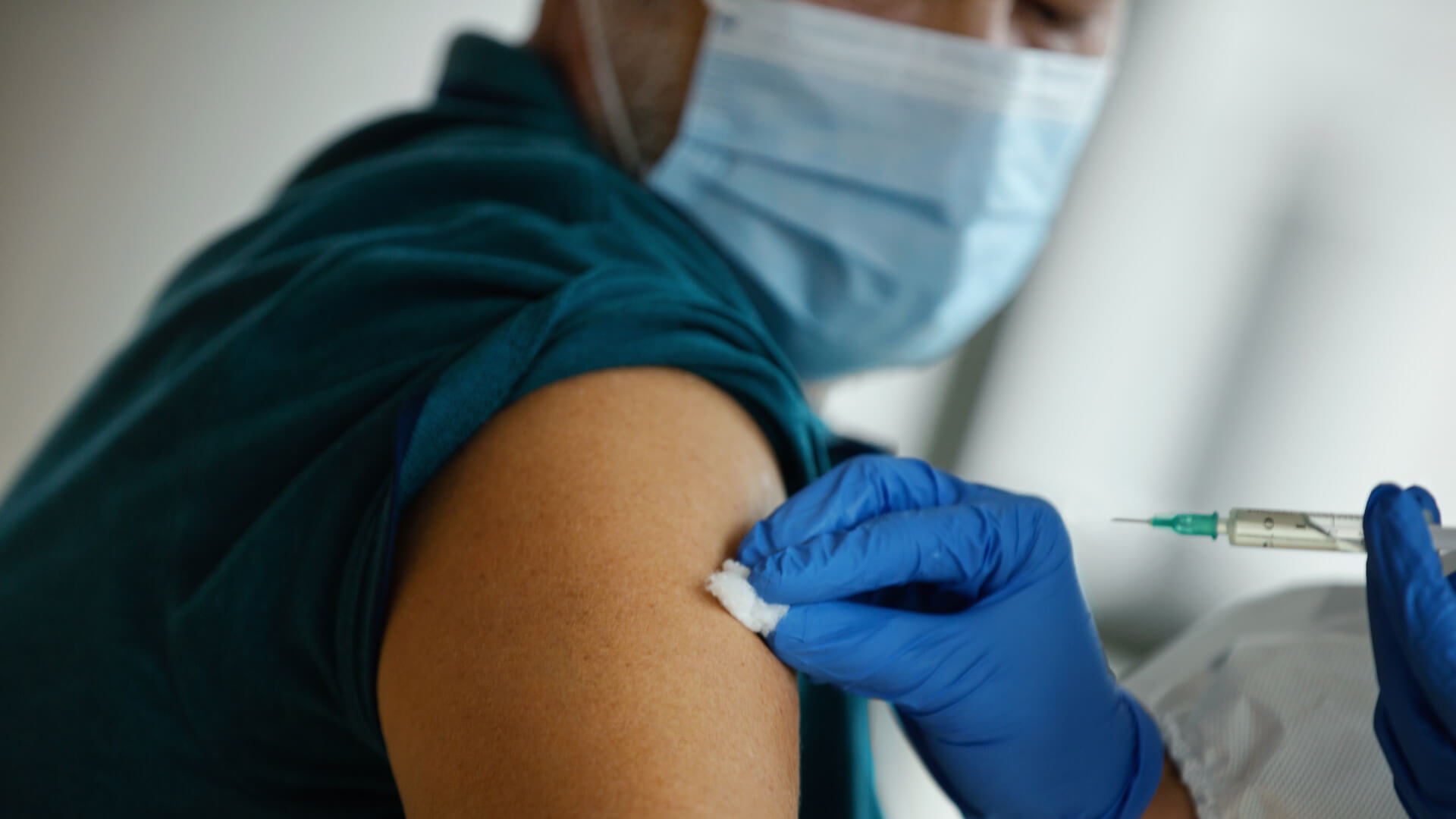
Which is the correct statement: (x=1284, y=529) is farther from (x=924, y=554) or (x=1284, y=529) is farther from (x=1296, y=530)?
(x=924, y=554)

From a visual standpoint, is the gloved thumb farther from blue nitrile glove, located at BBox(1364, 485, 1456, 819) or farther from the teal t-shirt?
the teal t-shirt

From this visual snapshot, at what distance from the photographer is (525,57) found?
1128mm

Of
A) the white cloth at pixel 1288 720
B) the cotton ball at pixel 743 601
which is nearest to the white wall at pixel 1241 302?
the white cloth at pixel 1288 720

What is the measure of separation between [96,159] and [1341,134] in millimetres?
2446

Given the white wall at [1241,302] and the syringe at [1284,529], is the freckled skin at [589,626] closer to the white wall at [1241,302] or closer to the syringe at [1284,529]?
the syringe at [1284,529]

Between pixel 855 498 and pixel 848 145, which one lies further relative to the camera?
pixel 848 145

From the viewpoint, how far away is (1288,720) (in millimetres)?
838

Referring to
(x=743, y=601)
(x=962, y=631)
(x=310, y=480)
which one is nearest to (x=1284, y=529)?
(x=962, y=631)

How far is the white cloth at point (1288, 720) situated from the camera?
31.1 inches

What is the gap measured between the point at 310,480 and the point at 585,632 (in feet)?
0.86

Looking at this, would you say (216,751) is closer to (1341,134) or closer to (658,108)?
(658,108)

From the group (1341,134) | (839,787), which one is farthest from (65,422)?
(1341,134)

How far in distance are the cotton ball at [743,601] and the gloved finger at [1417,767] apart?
1.36 feet

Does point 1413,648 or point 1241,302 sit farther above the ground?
point 1413,648
